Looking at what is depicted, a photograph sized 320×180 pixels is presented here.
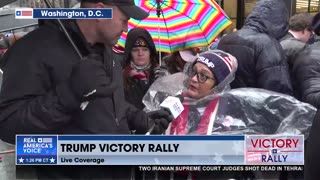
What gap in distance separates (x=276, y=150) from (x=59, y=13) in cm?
118

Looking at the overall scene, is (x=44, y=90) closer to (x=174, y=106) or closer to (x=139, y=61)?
(x=174, y=106)

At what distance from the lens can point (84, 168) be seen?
8.39ft

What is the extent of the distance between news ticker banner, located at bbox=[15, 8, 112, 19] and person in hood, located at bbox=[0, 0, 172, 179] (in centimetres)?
9

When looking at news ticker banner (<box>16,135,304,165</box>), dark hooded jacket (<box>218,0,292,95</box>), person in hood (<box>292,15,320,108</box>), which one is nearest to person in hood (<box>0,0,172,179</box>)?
news ticker banner (<box>16,135,304,165</box>)

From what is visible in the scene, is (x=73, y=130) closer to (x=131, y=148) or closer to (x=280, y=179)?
(x=131, y=148)

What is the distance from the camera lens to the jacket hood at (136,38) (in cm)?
339

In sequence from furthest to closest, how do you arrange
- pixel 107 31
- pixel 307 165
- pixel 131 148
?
pixel 131 148 < pixel 107 31 < pixel 307 165

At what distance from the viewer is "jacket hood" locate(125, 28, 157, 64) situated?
339cm

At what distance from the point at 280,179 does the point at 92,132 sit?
913 millimetres

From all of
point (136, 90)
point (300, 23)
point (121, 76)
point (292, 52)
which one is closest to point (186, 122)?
point (121, 76)

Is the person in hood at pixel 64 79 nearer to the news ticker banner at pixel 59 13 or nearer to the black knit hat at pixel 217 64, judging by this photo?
A: the news ticker banner at pixel 59 13

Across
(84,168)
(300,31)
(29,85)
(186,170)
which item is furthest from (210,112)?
(300,31)

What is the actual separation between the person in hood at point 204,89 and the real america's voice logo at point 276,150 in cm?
29

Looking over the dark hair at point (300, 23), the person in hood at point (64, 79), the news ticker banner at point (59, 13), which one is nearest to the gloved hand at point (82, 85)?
the person in hood at point (64, 79)
